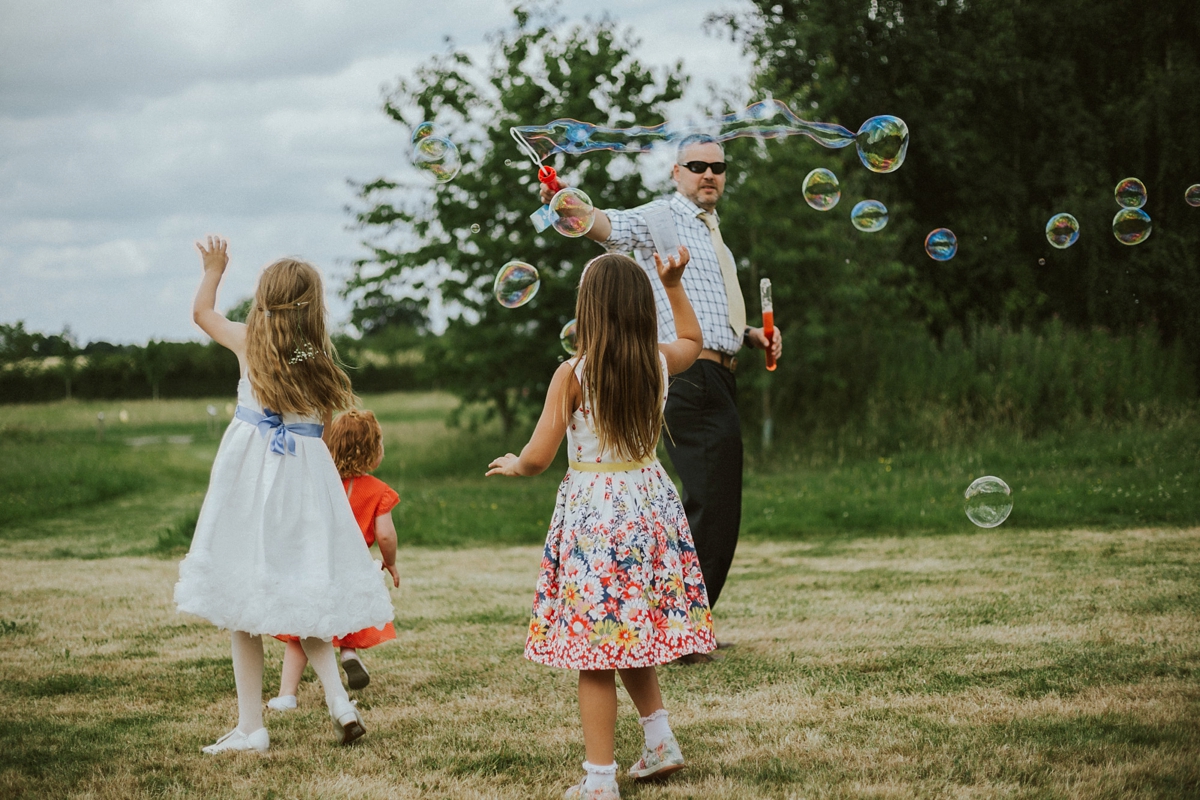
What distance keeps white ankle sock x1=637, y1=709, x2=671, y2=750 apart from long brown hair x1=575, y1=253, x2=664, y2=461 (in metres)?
0.78

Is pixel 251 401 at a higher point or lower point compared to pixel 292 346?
lower

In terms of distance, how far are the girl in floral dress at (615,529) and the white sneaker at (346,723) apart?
80cm

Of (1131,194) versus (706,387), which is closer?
(706,387)

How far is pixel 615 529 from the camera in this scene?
126 inches

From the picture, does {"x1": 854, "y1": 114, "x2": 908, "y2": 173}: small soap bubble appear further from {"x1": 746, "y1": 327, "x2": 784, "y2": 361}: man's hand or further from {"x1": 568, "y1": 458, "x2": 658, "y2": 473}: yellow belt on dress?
{"x1": 568, "y1": 458, "x2": 658, "y2": 473}: yellow belt on dress

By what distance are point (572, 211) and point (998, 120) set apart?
725 inches

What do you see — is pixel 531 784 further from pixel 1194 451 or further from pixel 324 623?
pixel 1194 451

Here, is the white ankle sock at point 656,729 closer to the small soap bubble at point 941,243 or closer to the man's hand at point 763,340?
the man's hand at point 763,340

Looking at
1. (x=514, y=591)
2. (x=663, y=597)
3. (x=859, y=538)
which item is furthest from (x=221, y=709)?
(x=859, y=538)

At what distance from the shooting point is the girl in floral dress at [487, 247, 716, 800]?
313cm

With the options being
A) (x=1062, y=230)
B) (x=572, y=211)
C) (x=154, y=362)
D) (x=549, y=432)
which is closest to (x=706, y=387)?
(x=572, y=211)

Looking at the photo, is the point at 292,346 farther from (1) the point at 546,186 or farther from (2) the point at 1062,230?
(2) the point at 1062,230

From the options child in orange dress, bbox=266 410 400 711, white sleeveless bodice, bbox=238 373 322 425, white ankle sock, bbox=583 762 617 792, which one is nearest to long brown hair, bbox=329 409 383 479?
child in orange dress, bbox=266 410 400 711

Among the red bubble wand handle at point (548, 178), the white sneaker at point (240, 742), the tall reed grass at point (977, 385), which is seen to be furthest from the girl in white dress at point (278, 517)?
the tall reed grass at point (977, 385)
